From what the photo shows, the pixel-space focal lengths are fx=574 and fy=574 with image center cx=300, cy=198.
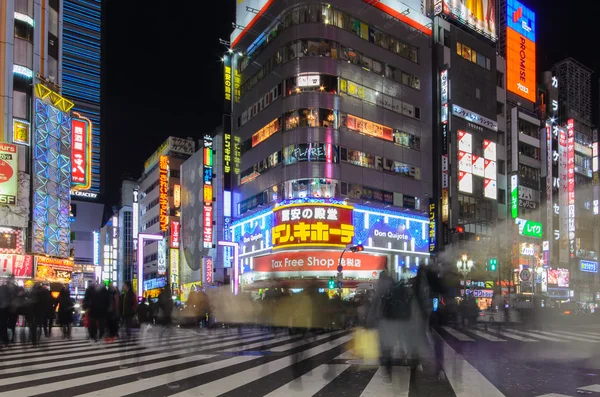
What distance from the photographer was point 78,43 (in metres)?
134

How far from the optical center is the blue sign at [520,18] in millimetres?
57594

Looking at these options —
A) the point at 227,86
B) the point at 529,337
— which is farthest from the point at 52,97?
the point at 529,337

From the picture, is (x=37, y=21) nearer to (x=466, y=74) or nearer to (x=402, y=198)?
(x=402, y=198)

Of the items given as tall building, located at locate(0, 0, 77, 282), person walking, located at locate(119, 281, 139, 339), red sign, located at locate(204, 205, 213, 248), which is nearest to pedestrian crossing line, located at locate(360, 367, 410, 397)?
person walking, located at locate(119, 281, 139, 339)

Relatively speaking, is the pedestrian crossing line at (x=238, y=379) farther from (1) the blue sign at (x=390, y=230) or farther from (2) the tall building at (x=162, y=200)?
(2) the tall building at (x=162, y=200)

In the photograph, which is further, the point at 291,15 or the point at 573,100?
the point at 573,100

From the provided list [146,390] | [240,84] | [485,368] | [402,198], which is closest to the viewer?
[146,390]

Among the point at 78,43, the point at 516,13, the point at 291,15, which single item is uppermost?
the point at 78,43

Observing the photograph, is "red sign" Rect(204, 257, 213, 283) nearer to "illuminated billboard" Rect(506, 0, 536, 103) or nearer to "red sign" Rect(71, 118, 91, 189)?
"red sign" Rect(71, 118, 91, 189)

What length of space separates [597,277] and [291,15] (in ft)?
166

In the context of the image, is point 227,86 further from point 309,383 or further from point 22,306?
point 309,383

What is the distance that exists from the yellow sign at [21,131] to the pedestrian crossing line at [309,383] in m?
27.6

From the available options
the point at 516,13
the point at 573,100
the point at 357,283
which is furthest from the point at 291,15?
the point at 573,100

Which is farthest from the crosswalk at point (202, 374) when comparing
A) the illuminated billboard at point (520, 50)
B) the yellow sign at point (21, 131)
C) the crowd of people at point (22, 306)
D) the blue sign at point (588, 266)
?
the blue sign at point (588, 266)
